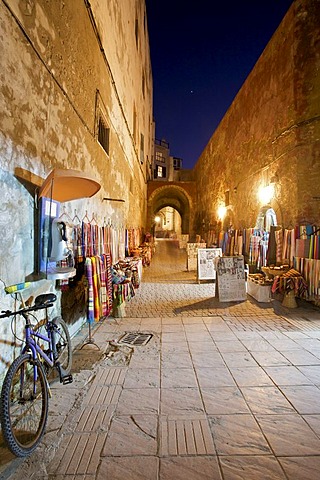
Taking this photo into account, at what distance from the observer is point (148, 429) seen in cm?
220

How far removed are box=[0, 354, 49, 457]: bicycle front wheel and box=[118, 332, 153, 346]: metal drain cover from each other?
1633mm

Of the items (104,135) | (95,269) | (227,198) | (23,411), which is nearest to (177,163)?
(227,198)

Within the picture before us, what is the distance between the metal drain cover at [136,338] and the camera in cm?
404

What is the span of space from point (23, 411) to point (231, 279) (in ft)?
17.1

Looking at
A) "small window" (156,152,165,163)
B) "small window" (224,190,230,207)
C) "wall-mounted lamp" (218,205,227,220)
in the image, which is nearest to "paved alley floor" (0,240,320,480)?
"small window" (224,190,230,207)

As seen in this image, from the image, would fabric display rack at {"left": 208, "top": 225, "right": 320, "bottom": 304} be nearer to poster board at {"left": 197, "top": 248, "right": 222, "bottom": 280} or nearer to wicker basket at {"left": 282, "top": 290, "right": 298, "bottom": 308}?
wicker basket at {"left": 282, "top": 290, "right": 298, "bottom": 308}

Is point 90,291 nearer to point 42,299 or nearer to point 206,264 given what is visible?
point 42,299

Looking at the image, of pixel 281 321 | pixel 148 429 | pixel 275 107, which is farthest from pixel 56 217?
pixel 275 107

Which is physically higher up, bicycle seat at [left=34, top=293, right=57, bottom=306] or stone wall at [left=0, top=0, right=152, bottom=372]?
stone wall at [left=0, top=0, right=152, bottom=372]

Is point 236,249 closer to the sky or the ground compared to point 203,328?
closer to the sky

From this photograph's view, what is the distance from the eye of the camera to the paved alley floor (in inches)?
72.6

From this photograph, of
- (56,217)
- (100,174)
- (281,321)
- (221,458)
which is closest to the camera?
(221,458)

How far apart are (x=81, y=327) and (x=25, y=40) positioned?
4.36 meters

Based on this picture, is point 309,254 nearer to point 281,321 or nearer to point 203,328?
point 281,321
